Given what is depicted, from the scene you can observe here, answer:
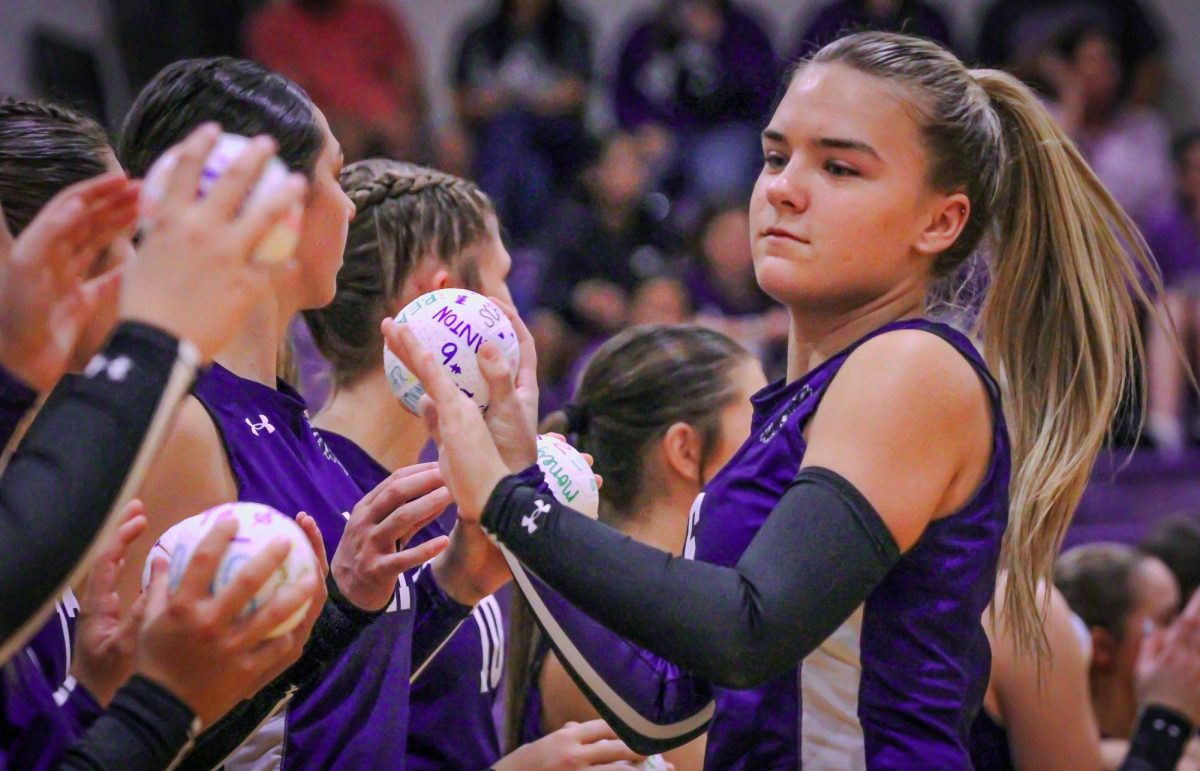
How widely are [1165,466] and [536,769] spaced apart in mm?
5010

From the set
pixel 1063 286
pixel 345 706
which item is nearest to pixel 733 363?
pixel 1063 286

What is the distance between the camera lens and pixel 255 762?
258cm

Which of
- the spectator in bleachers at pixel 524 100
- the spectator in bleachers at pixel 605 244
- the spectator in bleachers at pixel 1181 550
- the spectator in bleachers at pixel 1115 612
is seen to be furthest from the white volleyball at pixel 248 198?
the spectator in bleachers at pixel 524 100

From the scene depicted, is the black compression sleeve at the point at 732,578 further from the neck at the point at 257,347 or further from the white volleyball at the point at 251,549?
the neck at the point at 257,347

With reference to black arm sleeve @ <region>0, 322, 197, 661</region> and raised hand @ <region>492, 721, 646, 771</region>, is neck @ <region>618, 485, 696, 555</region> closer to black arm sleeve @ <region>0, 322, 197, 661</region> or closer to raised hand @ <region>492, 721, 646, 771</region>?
raised hand @ <region>492, 721, 646, 771</region>

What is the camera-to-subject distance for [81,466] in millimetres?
1559

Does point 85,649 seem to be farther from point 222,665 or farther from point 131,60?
point 131,60

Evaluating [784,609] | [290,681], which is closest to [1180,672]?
[784,609]

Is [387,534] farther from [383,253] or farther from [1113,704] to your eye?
[1113,704]

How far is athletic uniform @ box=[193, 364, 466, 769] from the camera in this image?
8.40 feet

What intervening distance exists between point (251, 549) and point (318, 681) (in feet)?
3.05

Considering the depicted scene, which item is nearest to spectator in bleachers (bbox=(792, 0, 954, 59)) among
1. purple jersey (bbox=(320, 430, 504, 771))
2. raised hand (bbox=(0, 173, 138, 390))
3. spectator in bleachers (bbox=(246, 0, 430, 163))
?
spectator in bleachers (bbox=(246, 0, 430, 163))

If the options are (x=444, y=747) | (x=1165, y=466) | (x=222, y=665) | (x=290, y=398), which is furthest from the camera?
(x=1165, y=466)

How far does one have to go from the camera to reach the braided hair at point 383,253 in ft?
10.6
